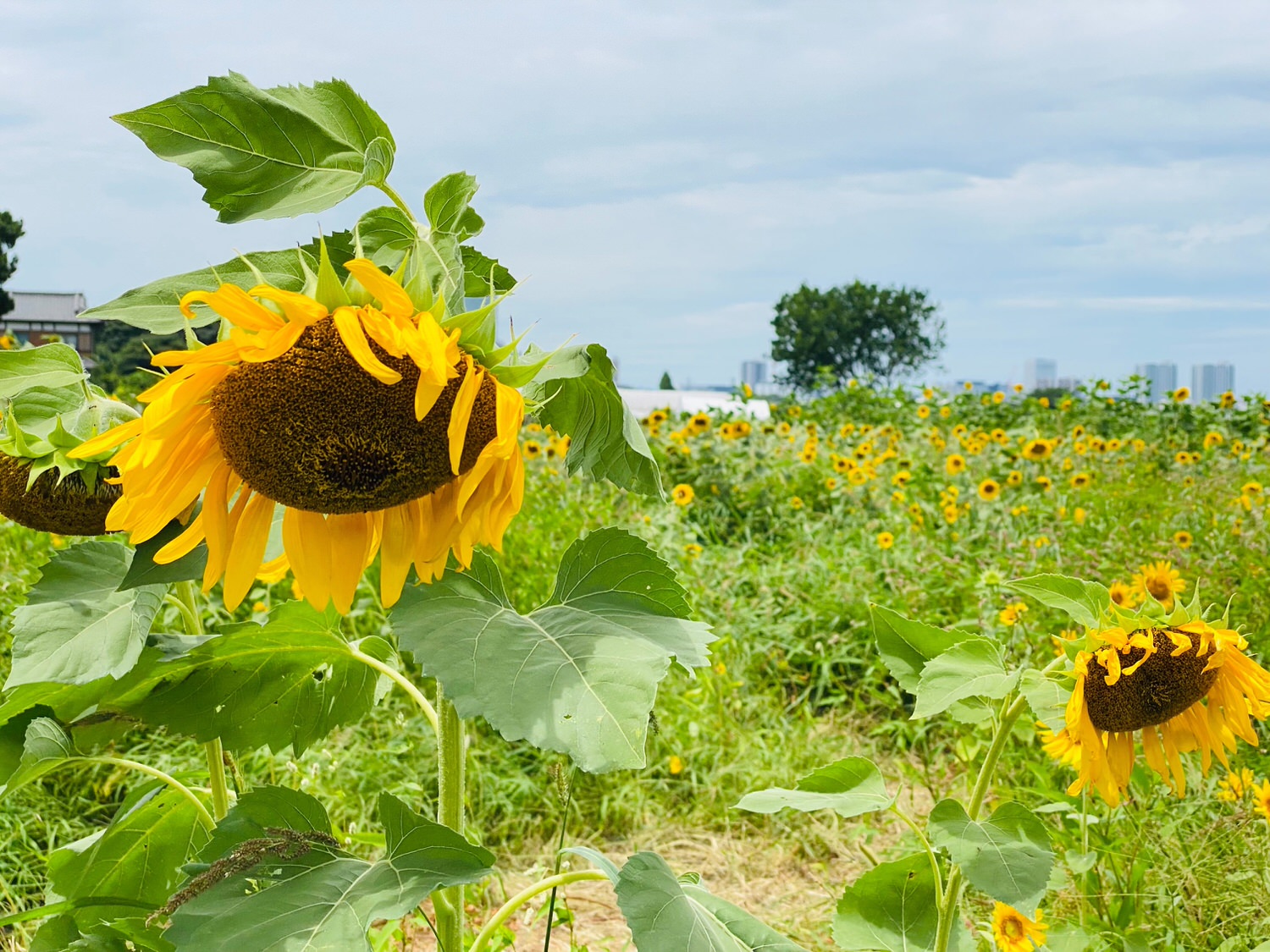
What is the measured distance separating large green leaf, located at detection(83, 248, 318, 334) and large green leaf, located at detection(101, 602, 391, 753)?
29cm

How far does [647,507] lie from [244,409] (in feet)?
12.1

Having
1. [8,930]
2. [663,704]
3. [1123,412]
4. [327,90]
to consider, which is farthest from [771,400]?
[327,90]

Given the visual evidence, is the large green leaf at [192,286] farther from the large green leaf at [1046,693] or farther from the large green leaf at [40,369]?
the large green leaf at [1046,693]

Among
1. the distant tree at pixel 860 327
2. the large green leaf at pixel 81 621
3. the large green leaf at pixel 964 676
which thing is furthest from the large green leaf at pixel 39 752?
the distant tree at pixel 860 327

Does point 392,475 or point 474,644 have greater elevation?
point 392,475

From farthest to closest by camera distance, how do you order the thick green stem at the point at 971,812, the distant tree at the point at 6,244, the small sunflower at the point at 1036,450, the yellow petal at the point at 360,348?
the distant tree at the point at 6,244 → the small sunflower at the point at 1036,450 → the thick green stem at the point at 971,812 → the yellow petal at the point at 360,348

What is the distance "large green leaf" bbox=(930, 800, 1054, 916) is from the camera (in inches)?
39.0

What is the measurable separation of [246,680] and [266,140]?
1.55ft

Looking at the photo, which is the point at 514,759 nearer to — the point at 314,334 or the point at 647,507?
the point at 647,507

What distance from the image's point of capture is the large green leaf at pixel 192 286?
0.72 metres

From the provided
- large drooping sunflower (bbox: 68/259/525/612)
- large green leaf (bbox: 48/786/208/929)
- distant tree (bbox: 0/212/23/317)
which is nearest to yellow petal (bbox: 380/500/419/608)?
large drooping sunflower (bbox: 68/259/525/612)

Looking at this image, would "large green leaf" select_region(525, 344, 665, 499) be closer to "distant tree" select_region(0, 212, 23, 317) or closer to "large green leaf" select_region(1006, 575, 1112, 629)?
"large green leaf" select_region(1006, 575, 1112, 629)

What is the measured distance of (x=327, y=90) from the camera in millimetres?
783

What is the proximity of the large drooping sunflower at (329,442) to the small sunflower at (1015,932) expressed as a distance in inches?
44.9
